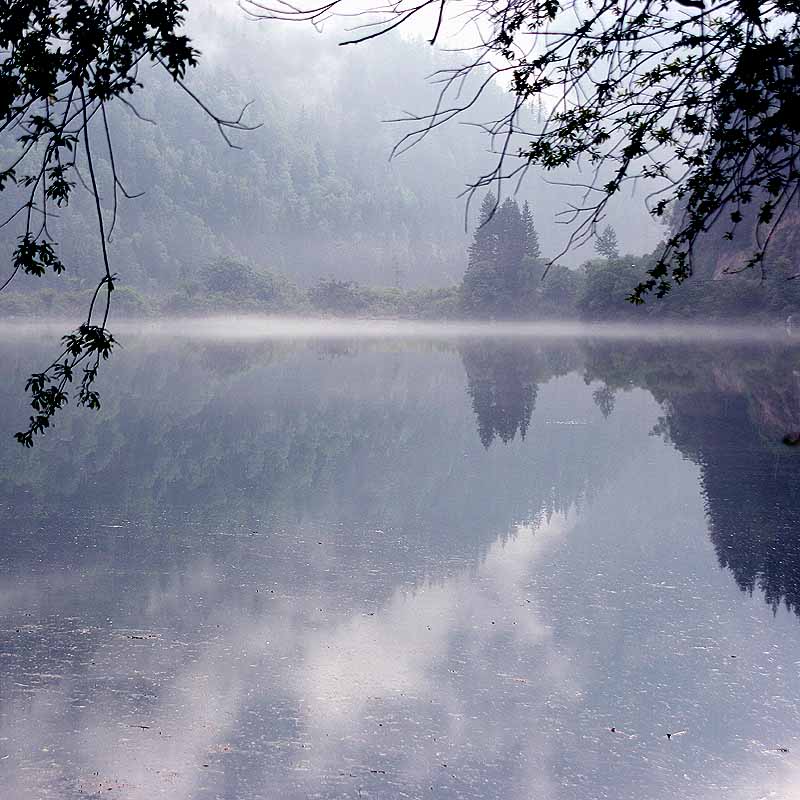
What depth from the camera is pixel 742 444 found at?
665 inches

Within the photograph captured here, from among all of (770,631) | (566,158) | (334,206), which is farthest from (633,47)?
(334,206)

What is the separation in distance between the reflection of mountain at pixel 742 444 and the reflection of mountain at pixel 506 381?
2.14m

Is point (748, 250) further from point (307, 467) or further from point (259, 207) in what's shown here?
point (259, 207)

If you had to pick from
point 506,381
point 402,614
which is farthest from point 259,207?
point 402,614

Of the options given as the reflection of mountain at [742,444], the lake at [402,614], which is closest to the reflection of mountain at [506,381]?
the lake at [402,614]

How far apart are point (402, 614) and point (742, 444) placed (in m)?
10.6

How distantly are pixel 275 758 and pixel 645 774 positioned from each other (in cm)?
210

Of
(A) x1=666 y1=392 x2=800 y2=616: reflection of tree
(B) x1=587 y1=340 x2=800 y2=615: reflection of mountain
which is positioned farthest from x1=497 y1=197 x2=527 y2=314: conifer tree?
(A) x1=666 y1=392 x2=800 y2=616: reflection of tree

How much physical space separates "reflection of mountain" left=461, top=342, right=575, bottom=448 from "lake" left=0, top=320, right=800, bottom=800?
710 millimetres

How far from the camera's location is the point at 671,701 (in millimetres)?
6434

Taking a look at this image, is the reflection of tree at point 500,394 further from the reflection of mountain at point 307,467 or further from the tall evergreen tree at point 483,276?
the tall evergreen tree at point 483,276

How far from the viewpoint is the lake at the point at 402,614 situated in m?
5.59

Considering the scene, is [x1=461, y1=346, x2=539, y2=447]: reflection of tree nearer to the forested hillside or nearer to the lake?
the lake

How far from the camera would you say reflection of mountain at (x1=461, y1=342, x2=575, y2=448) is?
780 inches
